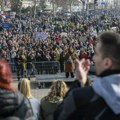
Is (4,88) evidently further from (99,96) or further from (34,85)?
(34,85)

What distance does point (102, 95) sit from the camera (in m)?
2.72

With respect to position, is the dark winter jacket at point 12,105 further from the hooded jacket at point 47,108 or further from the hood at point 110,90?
the hooded jacket at point 47,108

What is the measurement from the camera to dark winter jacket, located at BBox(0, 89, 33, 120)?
3221mm

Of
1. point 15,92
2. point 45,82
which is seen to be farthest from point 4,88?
point 45,82

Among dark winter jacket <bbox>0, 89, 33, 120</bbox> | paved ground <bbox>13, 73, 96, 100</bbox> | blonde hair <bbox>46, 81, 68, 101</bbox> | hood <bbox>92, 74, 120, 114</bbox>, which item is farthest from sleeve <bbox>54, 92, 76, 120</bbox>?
paved ground <bbox>13, 73, 96, 100</bbox>

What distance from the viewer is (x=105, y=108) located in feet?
8.95

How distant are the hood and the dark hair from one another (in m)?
0.12

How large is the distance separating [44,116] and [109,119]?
3.09 m

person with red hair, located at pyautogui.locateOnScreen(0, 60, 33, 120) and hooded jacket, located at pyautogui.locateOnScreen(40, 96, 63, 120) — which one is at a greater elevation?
person with red hair, located at pyautogui.locateOnScreen(0, 60, 33, 120)

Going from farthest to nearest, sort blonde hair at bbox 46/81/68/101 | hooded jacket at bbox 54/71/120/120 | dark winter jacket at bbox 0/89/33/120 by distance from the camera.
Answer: blonde hair at bbox 46/81/68/101 → dark winter jacket at bbox 0/89/33/120 → hooded jacket at bbox 54/71/120/120

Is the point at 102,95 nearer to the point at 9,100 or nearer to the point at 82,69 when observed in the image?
the point at 82,69

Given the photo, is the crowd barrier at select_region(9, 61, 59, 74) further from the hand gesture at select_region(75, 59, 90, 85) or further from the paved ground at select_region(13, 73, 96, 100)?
the hand gesture at select_region(75, 59, 90, 85)

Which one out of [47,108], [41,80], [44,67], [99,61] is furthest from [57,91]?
[44,67]

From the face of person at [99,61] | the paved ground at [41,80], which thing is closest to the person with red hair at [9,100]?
the face of person at [99,61]
